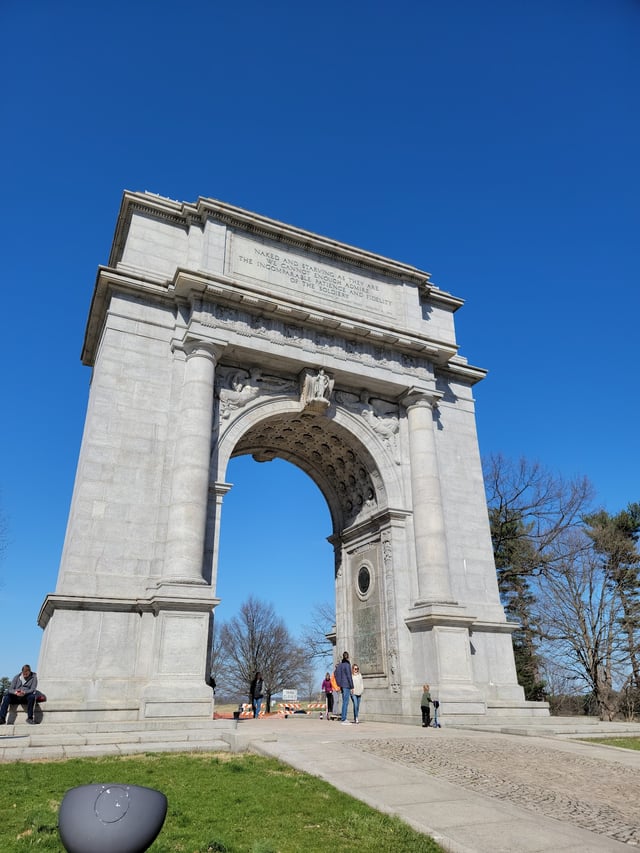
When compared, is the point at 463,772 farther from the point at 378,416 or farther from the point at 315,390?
the point at 378,416

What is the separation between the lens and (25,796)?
670cm

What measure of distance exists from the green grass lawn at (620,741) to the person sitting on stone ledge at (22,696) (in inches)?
471

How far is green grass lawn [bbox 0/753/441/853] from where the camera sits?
16.7 ft

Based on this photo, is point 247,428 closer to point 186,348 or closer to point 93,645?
point 186,348

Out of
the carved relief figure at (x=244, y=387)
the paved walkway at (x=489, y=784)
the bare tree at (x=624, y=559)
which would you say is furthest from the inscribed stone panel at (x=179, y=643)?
the bare tree at (x=624, y=559)

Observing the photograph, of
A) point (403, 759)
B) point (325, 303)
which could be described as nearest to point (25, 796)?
point (403, 759)

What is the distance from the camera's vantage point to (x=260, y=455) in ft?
78.2

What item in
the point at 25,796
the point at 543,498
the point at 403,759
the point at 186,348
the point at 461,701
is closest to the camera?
the point at 25,796

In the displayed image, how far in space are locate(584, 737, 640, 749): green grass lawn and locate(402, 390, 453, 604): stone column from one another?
5.56m

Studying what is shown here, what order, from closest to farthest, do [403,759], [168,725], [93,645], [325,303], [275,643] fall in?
[403,759], [168,725], [93,645], [325,303], [275,643]

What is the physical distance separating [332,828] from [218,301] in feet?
51.5

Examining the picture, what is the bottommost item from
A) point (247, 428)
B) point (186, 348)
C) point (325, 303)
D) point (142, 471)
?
point (142, 471)

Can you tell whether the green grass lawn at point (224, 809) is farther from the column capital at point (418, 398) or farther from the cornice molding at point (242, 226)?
the cornice molding at point (242, 226)

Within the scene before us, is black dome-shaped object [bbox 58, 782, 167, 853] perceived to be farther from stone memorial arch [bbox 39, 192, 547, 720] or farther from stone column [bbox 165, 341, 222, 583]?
stone column [bbox 165, 341, 222, 583]
